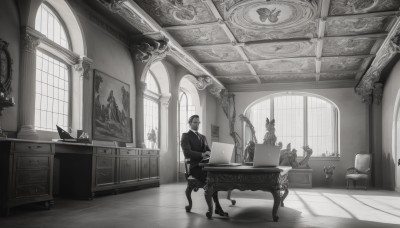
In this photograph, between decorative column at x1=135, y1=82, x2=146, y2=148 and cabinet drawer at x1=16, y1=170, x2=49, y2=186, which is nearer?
cabinet drawer at x1=16, y1=170, x2=49, y2=186

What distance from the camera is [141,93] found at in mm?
11836

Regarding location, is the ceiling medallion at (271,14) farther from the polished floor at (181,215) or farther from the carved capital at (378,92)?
the carved capital at (378,92)

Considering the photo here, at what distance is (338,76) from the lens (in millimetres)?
16844

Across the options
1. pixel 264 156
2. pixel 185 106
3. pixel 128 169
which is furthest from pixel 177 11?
pixel 185 106

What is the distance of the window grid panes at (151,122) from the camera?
13734mm

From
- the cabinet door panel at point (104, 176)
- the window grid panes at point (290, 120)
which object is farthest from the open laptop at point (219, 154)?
the window grid panes at point (290, 120)

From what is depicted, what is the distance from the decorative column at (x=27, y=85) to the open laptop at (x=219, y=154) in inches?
134

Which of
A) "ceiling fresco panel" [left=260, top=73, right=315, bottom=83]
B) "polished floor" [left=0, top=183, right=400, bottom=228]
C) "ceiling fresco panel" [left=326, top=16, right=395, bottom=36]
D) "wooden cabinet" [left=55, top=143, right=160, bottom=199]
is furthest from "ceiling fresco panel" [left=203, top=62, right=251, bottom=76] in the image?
"polished floor" [left=0, top=183, right=400, bottom=228]

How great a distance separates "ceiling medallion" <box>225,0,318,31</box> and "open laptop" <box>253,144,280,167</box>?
3.80 metres

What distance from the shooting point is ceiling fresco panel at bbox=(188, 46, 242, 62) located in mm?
12867

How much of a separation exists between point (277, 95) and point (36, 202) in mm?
14191

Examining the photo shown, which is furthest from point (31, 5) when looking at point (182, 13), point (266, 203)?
point (266, 203)

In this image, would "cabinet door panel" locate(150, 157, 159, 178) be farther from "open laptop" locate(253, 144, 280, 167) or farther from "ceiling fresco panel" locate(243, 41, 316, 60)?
"open laptop" locate(253, 144, 280, 167)

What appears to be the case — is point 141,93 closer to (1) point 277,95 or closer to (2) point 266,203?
(2) point 266,203
